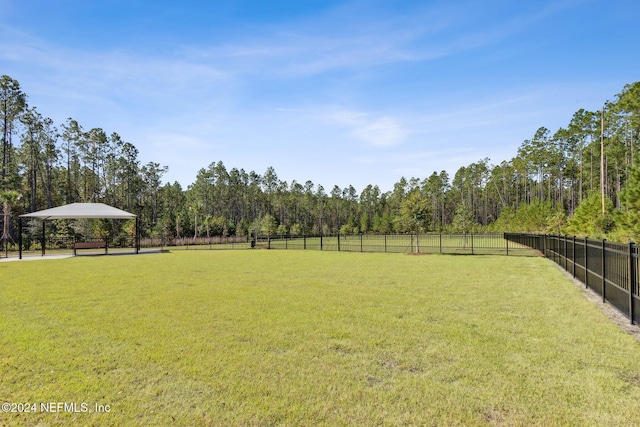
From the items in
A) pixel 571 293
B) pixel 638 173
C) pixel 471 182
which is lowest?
pixel 571 293

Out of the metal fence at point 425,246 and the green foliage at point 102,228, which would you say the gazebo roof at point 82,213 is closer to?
the green foliage at point 102,228

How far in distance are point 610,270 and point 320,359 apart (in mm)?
7053

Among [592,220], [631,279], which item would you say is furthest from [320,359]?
[592,220]

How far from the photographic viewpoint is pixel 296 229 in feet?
221

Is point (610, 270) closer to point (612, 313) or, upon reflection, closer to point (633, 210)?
point (612, 313)

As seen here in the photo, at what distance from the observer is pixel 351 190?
361 feet

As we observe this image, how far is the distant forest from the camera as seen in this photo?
101 feet

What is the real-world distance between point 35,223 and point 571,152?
7638 centimetres

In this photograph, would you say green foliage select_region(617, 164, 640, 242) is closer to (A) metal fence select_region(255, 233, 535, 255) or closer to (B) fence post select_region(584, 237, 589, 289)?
(A) metal fence select_region(255, 233, 535, 255)

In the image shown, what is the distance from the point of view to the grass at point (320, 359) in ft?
11.3

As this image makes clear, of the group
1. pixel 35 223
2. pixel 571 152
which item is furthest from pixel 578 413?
pixel 571 152

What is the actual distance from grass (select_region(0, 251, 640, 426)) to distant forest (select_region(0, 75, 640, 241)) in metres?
14.1

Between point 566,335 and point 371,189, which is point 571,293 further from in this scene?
point 371,189

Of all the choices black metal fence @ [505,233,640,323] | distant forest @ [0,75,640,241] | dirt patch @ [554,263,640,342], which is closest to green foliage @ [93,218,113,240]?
distant forest @ [0,75,640,241]
